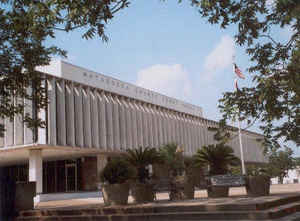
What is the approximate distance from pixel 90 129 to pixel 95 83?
20.5 meters

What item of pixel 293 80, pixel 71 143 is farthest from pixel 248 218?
pixel 71 143

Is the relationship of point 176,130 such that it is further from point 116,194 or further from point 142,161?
point 116,194

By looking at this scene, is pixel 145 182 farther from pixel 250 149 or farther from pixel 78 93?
pixel 250 149

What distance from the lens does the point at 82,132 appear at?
108ft

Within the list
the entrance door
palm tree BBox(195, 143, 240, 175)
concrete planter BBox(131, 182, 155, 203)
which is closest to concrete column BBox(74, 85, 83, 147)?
the entrance door

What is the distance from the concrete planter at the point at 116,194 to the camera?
Answer: 45.2 feet

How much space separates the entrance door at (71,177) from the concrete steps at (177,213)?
29.2m

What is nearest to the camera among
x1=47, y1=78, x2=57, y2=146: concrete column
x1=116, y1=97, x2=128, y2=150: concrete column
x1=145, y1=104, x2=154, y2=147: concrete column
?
x1=47, y1=78, x2=57, y2=146: concrete column

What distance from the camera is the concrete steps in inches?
396

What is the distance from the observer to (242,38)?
9.30 metres

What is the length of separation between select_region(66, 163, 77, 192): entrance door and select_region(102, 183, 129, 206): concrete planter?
2953cm

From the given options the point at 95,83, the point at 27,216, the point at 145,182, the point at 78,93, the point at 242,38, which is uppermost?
the point at 95,83

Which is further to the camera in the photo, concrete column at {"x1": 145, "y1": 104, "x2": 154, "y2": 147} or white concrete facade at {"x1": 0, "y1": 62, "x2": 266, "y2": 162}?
concrete column at {"x1": 145, "y1": 104, "x2": 154, "y2": 147}

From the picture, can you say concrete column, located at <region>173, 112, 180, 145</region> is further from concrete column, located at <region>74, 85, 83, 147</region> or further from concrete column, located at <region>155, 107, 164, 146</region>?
concrete column, located at <region>74, 85, 83, 147</region>
